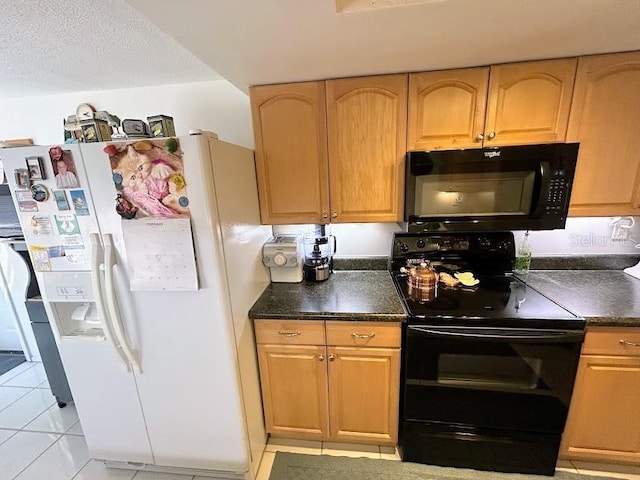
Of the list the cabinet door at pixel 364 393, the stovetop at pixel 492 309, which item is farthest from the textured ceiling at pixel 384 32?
the cabinet door at pixel 364 393

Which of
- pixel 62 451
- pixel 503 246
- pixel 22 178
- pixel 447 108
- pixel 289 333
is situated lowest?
pixel 62 451

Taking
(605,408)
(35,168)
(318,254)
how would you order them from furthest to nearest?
(318,254) < (605,408) < (35,168)

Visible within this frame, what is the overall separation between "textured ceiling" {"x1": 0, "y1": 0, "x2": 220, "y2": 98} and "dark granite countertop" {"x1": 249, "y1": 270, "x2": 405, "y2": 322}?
141 cm

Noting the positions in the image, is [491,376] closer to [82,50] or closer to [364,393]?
[364,393]

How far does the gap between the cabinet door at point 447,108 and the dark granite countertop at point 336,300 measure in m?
0.84

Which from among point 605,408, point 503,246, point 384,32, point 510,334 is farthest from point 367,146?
point 605,408

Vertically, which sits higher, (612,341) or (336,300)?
(336,300)

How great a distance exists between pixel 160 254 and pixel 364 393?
125cm

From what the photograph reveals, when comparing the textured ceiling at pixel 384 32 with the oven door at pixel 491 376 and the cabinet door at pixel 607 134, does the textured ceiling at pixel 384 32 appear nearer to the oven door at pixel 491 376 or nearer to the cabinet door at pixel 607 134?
the cabinet door at pixel 607 134

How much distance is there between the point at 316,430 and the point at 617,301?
173 centimetres

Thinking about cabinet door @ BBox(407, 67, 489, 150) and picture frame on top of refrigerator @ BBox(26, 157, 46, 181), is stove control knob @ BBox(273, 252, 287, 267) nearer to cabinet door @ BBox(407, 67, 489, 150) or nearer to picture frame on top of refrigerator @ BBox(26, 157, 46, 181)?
cabinet door @ BBox(407, 67, 489, 150)

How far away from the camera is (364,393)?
1.52 meters

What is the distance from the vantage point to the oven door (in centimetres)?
129

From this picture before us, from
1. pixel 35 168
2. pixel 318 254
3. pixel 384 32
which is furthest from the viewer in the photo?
pixel 318 254
